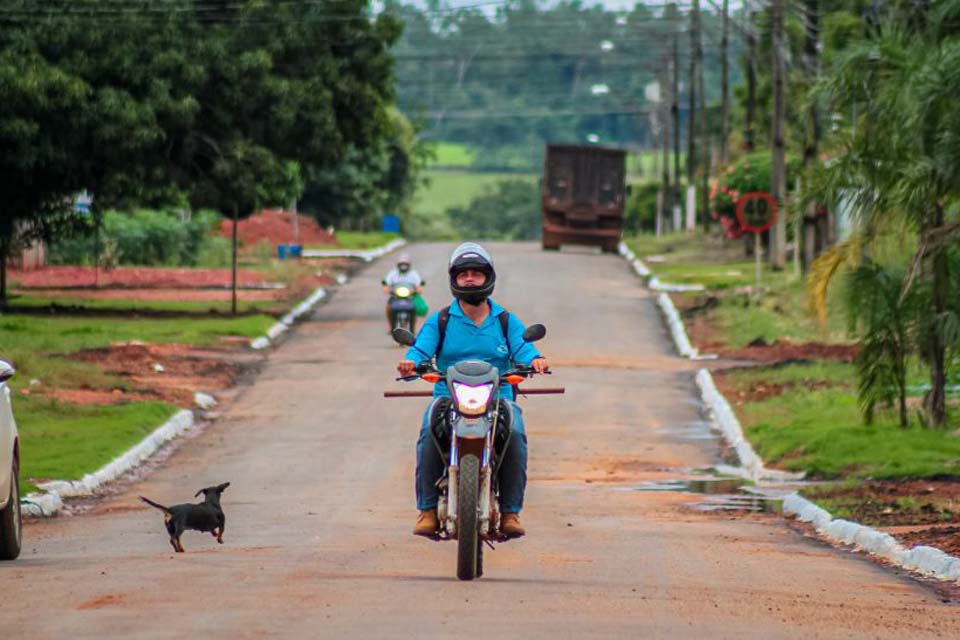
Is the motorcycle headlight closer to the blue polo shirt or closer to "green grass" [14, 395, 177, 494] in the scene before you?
the blue polo shirt

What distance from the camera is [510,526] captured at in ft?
36.4

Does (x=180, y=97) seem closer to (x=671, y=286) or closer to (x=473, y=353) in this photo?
(x=671, y=286)

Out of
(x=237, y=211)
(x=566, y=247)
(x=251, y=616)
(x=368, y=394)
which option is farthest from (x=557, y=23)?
(x=251, y=616)

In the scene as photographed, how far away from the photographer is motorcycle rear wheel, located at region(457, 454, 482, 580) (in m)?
10.5

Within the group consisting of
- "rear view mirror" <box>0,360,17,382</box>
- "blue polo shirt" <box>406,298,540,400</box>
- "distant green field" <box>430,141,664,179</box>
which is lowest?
"rear view mirror" <box>0,360,17,382</box>

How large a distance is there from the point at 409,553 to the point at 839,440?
9108 millimetres

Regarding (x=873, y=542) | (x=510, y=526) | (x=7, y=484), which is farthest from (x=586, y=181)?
(x=510, y=526)

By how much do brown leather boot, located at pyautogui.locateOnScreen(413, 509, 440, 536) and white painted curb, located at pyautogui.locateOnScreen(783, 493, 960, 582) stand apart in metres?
3.30

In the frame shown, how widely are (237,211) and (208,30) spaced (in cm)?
412

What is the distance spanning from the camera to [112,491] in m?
19.0

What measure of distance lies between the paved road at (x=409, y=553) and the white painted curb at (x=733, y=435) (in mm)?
329

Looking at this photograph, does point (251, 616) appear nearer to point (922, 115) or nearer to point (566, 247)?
point (922, 115)

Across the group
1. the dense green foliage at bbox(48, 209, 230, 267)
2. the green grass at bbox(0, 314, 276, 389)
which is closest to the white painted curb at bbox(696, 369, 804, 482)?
the green grass at bbox(0, 314, 276, 389)

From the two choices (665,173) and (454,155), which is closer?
(665,173)
